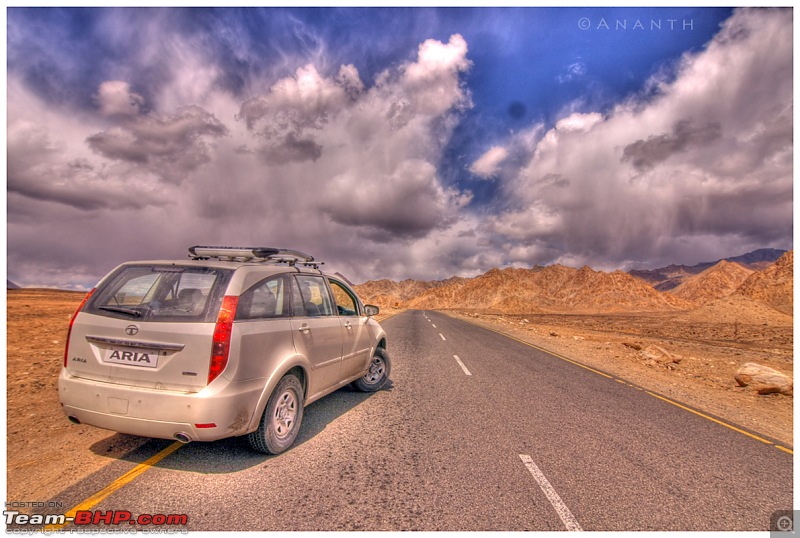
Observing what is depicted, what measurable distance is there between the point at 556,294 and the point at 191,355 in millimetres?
177193

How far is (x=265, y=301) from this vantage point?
3721 mm

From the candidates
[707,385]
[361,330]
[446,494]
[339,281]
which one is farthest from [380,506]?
[707,385]

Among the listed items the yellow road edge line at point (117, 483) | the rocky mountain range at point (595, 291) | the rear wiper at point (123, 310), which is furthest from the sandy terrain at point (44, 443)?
the rocky mountain range at point (595, 291)

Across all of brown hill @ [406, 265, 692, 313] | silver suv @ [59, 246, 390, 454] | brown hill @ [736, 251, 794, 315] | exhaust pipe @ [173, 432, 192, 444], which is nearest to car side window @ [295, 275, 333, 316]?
silver suv @ [59, 246, 390, 454]

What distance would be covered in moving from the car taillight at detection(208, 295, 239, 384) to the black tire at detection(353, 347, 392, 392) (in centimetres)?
315

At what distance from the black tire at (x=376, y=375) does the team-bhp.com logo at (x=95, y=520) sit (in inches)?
140

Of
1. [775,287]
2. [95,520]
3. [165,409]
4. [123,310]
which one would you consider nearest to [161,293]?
[123,310]

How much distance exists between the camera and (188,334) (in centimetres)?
315

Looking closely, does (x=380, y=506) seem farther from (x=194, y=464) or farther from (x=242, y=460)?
(x=194, y=464)

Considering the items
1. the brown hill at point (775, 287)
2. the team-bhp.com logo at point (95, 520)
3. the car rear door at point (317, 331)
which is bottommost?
the team-bhp.com logo at point (95, 520)

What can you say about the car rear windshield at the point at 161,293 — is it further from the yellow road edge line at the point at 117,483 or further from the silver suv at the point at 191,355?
the yellow road edge line at the point at 117,483

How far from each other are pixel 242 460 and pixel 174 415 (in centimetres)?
88

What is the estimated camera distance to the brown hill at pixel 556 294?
Result: 126m

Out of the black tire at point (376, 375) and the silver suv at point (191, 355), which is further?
the black tire at point (376, 375)
